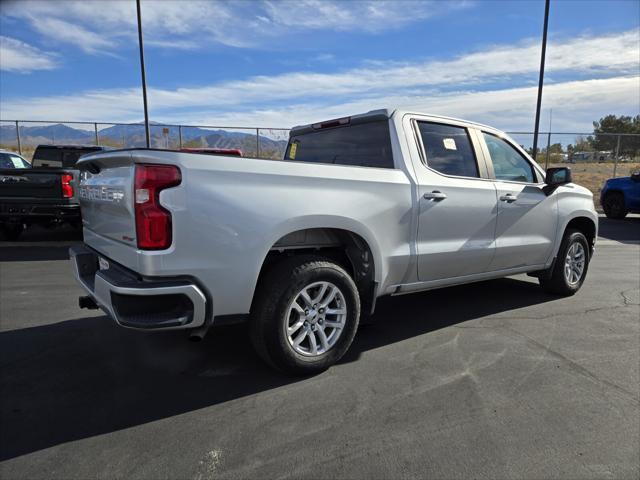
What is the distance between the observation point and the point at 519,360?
379cm

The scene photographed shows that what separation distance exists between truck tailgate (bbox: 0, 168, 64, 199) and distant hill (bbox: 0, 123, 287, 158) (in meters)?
11.3

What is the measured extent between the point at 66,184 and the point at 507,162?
23.8 ft

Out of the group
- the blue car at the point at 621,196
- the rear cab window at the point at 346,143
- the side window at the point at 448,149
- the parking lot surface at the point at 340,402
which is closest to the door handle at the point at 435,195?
the side window at the point at 448,149

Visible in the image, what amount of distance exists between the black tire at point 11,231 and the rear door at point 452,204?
29.4 ft

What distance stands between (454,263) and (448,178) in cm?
76

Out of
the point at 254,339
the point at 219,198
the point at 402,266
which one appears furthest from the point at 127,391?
the point at 402,266

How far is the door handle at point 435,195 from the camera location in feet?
13.0

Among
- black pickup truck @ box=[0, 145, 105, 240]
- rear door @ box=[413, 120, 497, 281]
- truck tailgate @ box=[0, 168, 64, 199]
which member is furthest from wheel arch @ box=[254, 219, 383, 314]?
truck tailgate @ box=[0, 168, 64, 199]

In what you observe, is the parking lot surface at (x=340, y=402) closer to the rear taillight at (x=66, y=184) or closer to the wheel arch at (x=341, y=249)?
the wheel arch at (x=341, y=249)

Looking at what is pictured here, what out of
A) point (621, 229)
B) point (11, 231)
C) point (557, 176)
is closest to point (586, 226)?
point (557, 176)

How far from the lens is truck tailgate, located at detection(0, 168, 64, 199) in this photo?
826cm

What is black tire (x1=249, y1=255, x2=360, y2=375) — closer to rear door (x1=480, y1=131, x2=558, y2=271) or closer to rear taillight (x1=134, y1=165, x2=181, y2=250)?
rear taillight (x1=134, y1=165, x2=181, y2=250)

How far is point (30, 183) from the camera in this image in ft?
27.2

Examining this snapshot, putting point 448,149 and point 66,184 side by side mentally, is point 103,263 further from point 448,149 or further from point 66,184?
point 66,184
